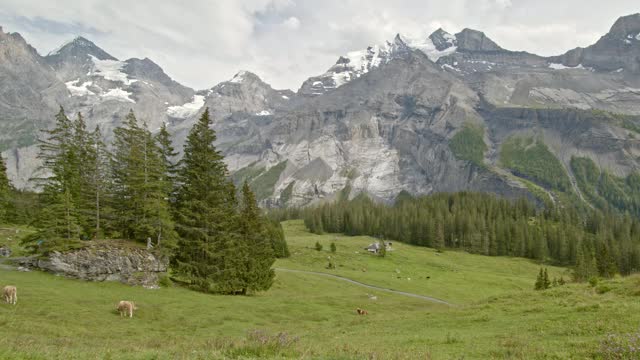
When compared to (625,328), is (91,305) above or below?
below

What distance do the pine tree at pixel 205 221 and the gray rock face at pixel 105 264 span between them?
199 inches

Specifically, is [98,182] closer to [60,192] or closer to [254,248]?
[60,192]

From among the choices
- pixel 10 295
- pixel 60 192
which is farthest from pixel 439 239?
pixel 10 295

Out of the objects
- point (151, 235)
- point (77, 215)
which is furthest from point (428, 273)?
point (77, 215)

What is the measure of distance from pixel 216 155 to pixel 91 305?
2790cm

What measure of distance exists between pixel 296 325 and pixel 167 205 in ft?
90.8

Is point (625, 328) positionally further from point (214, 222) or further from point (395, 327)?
point (214, 222)

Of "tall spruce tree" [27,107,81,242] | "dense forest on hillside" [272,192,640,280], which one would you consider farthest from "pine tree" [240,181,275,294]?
"dense forest on hillside" [272,192,640,280]

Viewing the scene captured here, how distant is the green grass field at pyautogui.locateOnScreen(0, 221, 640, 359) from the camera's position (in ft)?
54.4

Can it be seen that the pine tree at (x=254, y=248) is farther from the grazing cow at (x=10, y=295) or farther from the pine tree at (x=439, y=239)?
the pine tree at (x=439, y=239)

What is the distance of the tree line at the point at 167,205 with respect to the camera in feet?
175

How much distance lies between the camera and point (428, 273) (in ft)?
354

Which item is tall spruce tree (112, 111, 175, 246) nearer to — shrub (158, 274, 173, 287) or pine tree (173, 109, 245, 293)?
pine tree (173, 109, 245, 293)

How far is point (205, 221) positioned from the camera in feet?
183
